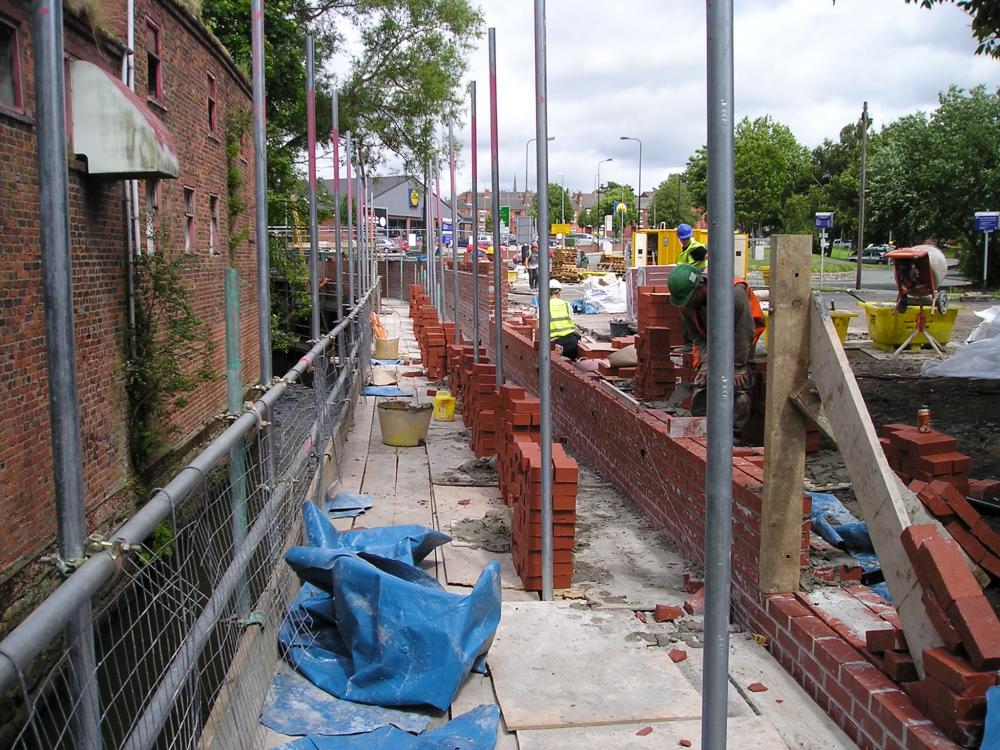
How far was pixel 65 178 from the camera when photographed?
8.48ft

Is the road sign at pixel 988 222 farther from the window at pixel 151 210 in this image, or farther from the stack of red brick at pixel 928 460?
the stack of red brick at pixel 928 460

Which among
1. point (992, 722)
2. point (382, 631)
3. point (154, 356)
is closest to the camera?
point (992, 722)

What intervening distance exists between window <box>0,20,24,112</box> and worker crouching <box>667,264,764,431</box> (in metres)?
5.89

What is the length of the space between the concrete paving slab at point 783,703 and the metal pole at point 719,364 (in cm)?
157

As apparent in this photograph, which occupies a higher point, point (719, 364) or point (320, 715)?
point (719, 364)

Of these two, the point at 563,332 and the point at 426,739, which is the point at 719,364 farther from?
the point at 563,332

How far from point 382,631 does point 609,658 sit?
3.77ft

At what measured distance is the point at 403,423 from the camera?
33.3 ft

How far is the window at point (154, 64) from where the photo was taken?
41.4ft

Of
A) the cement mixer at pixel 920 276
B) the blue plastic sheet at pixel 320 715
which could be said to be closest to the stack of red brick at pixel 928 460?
the blue plastic sheet at pixel 320 715

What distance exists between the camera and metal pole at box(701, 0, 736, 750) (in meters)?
2.06

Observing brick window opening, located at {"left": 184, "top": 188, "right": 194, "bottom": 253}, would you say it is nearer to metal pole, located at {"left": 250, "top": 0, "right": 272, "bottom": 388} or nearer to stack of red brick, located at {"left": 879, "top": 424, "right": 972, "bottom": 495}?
metal pole, located at {"left": 250, "top": 0, "right": 272, "bottom": 388}

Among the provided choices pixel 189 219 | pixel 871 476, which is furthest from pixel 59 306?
pixel 189 219

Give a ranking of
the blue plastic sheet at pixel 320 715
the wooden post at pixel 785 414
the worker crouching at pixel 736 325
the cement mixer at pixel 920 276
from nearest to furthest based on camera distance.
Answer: the blue plastic sheet at pixel 320 715, the wooden post at pixel 785 414, the worker crouching at pixel 736 325, the cement mixer at pixel 920 276
